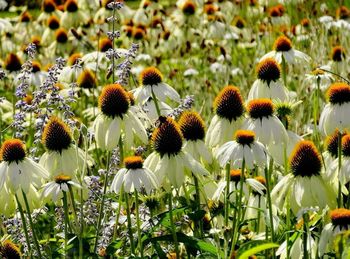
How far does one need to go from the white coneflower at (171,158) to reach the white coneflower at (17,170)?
31 centimetres

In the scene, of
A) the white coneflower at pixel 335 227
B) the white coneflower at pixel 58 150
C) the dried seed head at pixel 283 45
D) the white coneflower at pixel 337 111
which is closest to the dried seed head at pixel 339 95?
the white coneflower at pixel 337 111

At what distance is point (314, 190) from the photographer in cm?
235

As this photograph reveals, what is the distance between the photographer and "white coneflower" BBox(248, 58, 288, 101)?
295 cm

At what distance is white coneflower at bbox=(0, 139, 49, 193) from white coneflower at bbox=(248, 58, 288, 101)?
822 millimetres

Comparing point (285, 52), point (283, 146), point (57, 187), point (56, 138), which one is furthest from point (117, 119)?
point (285, 52)

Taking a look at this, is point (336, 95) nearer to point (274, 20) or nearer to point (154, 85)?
point (154, 85)

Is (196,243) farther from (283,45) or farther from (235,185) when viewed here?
(283,45)

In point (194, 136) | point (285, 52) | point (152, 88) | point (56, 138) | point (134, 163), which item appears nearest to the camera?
point (134, 163)

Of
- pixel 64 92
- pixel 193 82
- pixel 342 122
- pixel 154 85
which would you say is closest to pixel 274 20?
pixel 193 82

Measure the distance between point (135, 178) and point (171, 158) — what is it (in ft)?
0.39

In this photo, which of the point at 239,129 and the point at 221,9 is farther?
the point at 221,9

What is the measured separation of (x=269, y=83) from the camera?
9.71ft

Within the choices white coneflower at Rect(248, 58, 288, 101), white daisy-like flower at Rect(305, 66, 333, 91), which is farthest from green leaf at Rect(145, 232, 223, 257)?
white daisy-like flower at Rect(305, 66, 333, 91)

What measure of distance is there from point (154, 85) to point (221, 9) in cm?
466
